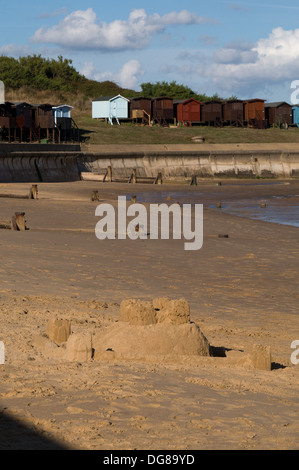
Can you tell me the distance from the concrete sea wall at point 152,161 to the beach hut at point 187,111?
11.3 metres

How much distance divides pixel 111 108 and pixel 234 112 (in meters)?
14.0

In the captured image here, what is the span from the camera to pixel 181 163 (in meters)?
58.3

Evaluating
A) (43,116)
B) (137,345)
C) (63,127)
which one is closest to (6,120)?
(43,116)

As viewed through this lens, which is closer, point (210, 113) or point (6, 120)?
point (6, 120)

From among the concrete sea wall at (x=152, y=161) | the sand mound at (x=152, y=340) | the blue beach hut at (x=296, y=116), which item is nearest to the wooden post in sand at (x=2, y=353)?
the sand mound at (x=152, y=340)

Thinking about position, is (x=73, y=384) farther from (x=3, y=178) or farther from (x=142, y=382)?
(x=3, y=178)

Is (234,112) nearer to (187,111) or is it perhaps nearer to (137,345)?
(187,111)

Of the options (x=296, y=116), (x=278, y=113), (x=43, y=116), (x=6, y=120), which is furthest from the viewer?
(x=296, y=116)

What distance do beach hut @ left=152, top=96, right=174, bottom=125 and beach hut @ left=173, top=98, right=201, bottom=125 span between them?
5.31 ft

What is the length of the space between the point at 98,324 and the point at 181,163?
49839mm

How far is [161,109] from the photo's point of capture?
73188mm

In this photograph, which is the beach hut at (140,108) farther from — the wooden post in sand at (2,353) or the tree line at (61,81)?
the wooden post in sand at (2,353)

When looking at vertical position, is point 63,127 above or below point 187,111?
below

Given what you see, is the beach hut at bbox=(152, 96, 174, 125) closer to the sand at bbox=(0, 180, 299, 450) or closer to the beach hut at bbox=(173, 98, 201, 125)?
the beach hut at bbox=(173, 98, 201, 125)
